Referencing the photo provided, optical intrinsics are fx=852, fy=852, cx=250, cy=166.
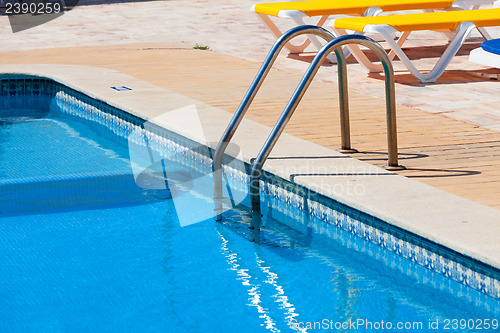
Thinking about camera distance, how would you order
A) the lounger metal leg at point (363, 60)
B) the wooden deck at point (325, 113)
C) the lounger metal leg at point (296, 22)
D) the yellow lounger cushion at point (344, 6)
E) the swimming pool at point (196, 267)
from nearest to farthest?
the swimming pool at point (196, 267), the wooden deck at point (325, 113), the lounger metal leg at point (363, 60), the lounger metal leg at point (296, 22), the yellow lounger cushion at point (344, 6)

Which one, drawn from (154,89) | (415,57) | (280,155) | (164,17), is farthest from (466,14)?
(164,17)

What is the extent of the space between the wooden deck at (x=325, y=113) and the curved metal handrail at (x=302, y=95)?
258 millimetres

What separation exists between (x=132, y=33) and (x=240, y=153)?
7288 millimetres

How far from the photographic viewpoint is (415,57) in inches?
374

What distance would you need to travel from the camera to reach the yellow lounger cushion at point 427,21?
774cm

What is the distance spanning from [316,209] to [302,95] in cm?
65

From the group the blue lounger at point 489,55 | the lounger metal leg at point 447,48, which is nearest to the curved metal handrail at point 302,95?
the blue lounger at point 489,55

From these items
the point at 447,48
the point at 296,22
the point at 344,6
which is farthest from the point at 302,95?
the point at 344,6

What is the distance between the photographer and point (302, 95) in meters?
4.55

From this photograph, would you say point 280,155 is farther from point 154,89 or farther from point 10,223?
point 154,89

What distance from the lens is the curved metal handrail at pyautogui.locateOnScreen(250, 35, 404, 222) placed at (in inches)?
182

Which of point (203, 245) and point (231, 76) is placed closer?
point (203, 245)

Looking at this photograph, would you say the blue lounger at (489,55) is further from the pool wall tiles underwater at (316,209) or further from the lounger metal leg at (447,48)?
the pool wall tiles underwater at (316,209)

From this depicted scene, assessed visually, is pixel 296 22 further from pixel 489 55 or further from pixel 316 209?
pixel 316 209
